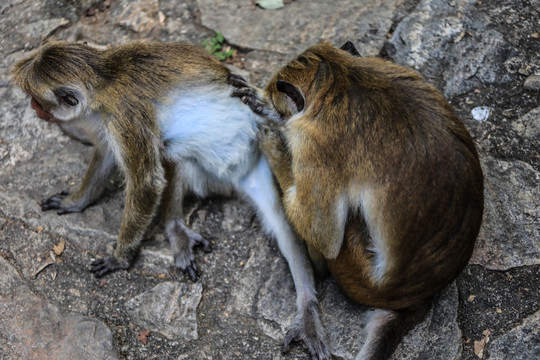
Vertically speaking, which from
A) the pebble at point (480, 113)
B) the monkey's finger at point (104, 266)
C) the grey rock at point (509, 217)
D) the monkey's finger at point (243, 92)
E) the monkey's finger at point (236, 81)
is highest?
the monkey's finger at point (243, 92)

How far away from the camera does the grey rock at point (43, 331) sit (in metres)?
4.29

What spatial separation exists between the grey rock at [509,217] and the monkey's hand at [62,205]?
3.15 meters

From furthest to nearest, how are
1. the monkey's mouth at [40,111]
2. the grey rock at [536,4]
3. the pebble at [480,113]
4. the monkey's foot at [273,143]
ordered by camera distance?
the grey rock at [536,4] < the pebble at [480,113] < the monkey's mouth at [40,111] < the monkey's foot at [273,143]

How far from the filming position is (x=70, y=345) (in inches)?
171

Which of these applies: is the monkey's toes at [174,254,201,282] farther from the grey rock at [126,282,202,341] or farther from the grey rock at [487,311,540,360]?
the grey rock at [487,311,540,360]

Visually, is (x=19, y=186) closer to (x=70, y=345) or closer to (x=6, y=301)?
(x=6, y=301)

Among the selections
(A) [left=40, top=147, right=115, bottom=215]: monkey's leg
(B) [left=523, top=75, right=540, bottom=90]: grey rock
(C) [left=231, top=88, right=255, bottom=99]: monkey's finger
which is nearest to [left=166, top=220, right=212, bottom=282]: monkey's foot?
(A) [left=40, top=147, right=115, bottom=215]: monkey's leg

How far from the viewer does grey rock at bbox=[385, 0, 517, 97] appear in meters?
5.57

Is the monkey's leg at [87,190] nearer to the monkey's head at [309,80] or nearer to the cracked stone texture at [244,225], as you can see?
the cracked stone texture at [244,225]

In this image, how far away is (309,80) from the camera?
13.4 feet

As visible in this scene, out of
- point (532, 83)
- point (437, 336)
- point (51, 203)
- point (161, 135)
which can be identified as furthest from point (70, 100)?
point (532, 83)

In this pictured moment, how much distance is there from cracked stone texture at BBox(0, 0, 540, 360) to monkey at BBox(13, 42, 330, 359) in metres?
0.15

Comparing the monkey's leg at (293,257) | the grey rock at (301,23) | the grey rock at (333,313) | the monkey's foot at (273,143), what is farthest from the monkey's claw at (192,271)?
the grey rock at (301,23)

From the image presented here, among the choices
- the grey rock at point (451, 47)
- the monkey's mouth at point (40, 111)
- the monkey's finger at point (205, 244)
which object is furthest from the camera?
the grey rock at point (451, 47)
